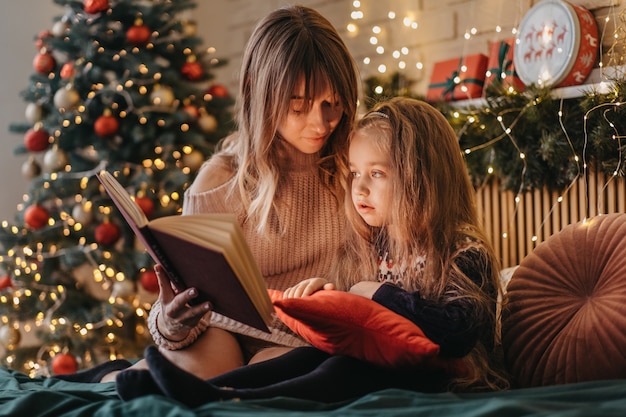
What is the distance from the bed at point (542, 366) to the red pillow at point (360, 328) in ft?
0.37

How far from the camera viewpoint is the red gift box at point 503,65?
2.25 meters

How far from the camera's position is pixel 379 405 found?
3.71 ft

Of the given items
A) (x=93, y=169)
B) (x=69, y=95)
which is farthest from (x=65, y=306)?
(x=69, y=95)

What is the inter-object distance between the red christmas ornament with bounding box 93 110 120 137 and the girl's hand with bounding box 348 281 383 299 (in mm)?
1587

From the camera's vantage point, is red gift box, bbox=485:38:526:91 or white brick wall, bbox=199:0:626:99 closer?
red gift box, bbox=485:38:526:91

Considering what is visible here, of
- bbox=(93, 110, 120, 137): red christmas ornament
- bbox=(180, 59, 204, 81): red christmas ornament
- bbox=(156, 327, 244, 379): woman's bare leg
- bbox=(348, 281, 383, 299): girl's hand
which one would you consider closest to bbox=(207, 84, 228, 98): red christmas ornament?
bbox=(180, 59, 204, 81): red christmas ornament

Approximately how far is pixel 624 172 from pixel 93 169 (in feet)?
6.35

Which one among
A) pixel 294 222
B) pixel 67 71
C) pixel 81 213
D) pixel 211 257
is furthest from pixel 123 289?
pixel 211 257

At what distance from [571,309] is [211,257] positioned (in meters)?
0.79

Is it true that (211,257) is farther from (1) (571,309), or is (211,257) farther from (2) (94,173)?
(2) (94,173)

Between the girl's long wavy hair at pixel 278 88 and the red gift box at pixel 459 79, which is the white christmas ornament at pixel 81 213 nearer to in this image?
the girl's long wavy hair at pixel 278 88

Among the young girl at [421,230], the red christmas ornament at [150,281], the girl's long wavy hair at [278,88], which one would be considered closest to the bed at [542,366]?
the young girl at [421,230]

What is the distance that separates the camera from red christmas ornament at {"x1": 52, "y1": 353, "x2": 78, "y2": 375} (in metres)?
2.72

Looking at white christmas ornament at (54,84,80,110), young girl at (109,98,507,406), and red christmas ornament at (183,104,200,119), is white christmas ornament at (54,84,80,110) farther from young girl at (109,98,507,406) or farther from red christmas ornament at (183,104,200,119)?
young girl at (109,98,507,406)
